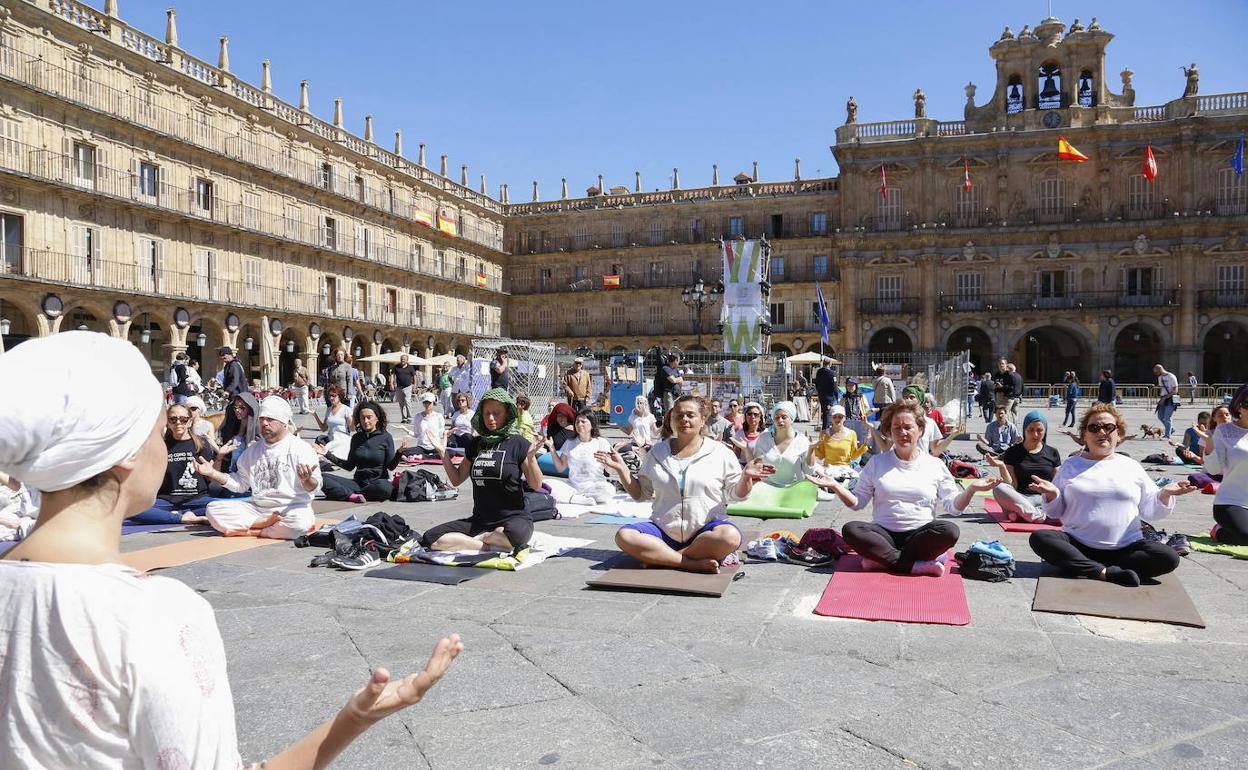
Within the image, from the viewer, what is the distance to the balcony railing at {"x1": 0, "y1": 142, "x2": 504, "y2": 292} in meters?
24.7

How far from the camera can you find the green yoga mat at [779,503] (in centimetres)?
839

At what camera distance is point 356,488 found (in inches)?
371

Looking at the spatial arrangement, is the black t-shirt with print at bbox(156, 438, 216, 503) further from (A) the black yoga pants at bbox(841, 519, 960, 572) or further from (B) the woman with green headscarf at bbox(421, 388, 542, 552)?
(A) the black yoga pants at bbox(841, 519, 960, 572)

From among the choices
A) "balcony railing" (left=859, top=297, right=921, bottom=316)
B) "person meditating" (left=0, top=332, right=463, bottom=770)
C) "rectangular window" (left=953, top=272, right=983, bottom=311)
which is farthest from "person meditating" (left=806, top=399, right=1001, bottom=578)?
"rectangular window" (left=953, top=272, right=983, bottom=311)

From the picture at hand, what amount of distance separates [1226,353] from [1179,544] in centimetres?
4228

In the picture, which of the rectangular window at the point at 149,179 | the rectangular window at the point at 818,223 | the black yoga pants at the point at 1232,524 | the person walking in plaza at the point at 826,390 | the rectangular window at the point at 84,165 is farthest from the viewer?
the rectangular window at the point at 818,223

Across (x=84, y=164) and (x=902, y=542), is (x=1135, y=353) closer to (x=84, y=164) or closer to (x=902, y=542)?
(x=902, y=542)

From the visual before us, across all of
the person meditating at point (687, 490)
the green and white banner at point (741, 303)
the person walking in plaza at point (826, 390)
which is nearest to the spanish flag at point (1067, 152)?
the green and white banner at point (741, 303)

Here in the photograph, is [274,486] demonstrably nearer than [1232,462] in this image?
No

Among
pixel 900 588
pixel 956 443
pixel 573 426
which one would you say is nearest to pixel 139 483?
pixel 900 588

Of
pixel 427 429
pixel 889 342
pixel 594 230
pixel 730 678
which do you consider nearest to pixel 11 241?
pixel 427 429

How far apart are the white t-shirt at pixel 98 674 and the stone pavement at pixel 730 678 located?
1787mm

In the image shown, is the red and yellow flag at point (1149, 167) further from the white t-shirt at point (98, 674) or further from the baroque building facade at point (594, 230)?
the white t-shirt at point (98, 674)

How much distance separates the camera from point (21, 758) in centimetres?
132
